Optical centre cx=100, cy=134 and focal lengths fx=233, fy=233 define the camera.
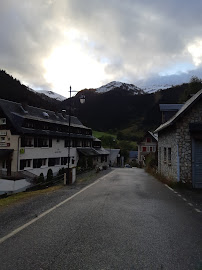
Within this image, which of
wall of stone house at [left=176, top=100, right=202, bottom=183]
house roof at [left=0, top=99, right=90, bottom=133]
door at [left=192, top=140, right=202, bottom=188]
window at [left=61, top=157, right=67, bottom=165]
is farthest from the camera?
window at [left=61, top=157, right=67, bottom=165]

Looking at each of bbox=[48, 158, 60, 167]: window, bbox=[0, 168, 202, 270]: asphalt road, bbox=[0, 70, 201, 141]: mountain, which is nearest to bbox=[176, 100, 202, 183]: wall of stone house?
bbox=[0, 168, 202, 270]: asphalt road

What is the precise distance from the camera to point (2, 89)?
74562mm

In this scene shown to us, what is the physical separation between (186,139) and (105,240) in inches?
422

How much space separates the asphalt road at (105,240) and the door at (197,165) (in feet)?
22.0

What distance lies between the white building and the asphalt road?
2567 centimetres

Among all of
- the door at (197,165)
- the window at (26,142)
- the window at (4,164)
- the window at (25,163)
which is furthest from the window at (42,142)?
the door at (197,165)

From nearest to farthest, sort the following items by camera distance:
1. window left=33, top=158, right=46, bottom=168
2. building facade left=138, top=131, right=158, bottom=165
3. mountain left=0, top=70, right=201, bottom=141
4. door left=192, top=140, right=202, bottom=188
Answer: door left=192, top=140, right=202, bottom=188, window left=33, top=158, right=46, bottom=168, building facade left=138, top=131, right=158, bottom=165, mountain left=0, top=70, right=201, bottom=141

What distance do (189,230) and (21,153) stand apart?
28797 millimetres

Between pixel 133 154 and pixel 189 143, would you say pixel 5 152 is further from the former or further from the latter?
pixel 133 154

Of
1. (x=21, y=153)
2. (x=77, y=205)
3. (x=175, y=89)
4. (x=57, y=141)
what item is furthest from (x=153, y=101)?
(x=77, y=205)

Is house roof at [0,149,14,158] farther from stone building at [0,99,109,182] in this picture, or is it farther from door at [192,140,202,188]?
door at [192,140,202,188]

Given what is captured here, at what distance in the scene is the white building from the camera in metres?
31.0

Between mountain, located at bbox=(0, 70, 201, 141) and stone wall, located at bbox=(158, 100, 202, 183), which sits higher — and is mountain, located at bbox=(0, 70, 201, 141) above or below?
above

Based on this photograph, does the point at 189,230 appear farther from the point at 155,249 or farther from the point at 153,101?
the point at 153,101
